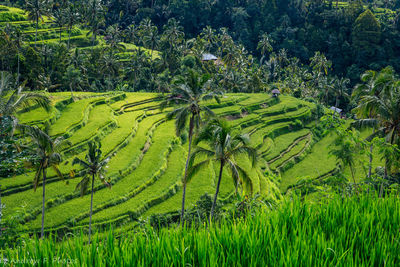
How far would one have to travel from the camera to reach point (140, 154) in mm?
28812

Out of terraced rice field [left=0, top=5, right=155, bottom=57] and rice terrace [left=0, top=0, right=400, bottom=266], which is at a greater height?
terraced rice field [left=0, top=5, right=155, bottom=57]

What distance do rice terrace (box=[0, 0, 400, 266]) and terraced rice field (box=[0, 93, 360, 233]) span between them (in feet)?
0.52

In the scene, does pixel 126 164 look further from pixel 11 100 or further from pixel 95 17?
pixel 95 17

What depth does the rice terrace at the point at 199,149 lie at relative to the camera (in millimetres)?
3959

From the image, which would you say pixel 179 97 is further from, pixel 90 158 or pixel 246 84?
pixel 246 84

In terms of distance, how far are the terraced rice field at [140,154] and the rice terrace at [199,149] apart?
16 centimetres

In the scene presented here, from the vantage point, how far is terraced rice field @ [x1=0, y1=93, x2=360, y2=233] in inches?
845

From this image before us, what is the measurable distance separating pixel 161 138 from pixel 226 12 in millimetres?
76611

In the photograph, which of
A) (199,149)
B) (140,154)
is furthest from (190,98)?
(140,154)

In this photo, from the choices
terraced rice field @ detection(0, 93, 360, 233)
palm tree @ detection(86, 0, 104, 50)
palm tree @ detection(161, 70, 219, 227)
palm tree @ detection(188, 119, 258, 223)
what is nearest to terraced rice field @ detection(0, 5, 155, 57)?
palm tree @ detection(86, 0, 104, 50)

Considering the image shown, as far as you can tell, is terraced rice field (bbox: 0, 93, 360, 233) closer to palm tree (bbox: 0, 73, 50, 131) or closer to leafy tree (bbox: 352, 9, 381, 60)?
palm tree (bbox: 0, 73, 50, 131)

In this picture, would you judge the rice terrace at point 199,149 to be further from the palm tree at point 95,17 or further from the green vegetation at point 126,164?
the palm tree at point 95,17

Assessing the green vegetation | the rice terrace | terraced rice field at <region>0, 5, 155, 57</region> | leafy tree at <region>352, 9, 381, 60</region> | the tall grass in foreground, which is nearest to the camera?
the tall grass in foreground

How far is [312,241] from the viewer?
4.01 metres
